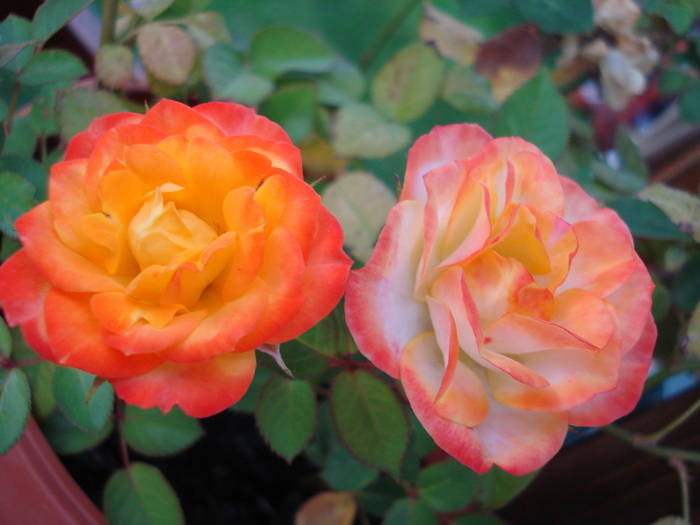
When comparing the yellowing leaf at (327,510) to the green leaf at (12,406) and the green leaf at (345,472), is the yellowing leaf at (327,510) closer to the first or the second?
the green leaf at (345,472)

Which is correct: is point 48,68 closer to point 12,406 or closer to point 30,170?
point 30,170

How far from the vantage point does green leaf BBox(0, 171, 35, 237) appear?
0.30m

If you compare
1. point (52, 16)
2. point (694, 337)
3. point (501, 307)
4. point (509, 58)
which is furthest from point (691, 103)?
point (52, 16)

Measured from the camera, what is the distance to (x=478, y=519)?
1.28 feet

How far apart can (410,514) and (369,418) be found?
94mm

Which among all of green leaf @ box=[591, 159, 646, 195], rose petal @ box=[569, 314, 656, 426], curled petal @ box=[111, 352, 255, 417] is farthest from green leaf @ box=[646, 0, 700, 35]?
curled petal @ box=[111, 352, 255, 417]

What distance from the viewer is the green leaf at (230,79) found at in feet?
1.40

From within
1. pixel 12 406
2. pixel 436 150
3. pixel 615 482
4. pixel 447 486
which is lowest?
pixel 615 482

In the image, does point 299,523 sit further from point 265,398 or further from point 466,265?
point 466,265

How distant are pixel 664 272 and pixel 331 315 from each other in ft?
1.20

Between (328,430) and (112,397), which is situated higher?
(112,397)

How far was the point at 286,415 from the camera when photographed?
31cm

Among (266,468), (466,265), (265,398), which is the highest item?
(466,265)

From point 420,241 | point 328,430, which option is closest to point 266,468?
point 328,430
